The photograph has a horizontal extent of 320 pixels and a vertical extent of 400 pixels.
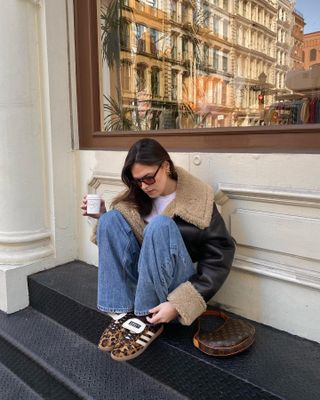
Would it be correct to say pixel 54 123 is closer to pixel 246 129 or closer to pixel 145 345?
pixel 246 129

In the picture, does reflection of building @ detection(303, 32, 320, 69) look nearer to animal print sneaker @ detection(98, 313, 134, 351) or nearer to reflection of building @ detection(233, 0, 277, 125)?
reflection of building @ detection(233, 0, 277, 125)

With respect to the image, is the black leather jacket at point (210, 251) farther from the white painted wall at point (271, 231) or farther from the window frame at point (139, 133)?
the window frame at point (139, 133)

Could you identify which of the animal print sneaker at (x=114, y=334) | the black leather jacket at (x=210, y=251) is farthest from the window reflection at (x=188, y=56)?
the animal print sneaker at (x=114, y=334)

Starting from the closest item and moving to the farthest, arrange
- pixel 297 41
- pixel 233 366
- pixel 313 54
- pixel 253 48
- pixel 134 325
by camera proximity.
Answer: pixel 233 366, pixel 134 325, pixel 313 54, pixel 297 41, pixel 253 48

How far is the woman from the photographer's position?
5.25 ft

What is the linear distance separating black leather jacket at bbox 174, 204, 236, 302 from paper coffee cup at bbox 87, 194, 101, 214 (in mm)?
433

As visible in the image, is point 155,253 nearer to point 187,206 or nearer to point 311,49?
point 187,206

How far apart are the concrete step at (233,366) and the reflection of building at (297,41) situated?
5.55ft

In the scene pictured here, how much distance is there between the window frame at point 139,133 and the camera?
1.79 metres

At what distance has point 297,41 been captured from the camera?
2.51m

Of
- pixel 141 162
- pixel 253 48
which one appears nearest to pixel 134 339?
pixel 141 162

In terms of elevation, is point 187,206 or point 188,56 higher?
point 188,56

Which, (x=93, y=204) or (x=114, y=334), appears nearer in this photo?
(x=114, y=334)

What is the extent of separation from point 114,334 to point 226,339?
19.4 inches
